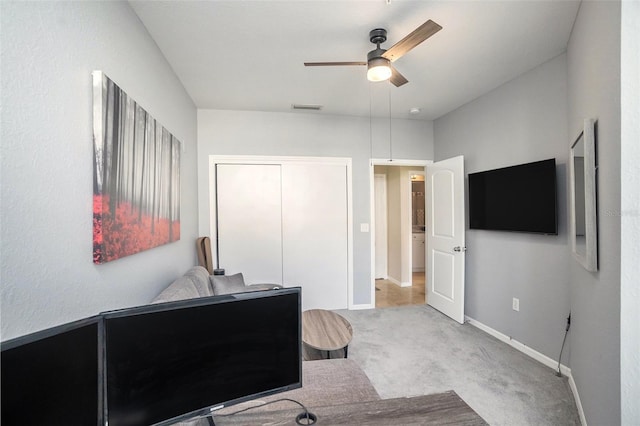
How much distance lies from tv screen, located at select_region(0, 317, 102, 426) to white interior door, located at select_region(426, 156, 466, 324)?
347 centimetres

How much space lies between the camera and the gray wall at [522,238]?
2400 mm

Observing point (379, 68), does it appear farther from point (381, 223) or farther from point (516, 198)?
point (381, 223)

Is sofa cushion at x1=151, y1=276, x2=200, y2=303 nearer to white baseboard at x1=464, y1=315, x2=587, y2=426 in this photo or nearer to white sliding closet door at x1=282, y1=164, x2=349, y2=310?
white sliding closet door at x1=282, y1=164, x2=349, y2=310

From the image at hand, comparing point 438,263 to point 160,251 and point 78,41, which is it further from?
point 78,41

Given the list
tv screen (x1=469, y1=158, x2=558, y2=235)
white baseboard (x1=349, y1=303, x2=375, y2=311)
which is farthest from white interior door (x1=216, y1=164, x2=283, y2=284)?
tv screen (x1=469, y1=158, x2=558, y2=235)

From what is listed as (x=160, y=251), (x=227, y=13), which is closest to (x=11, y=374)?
(x=160, y=251)

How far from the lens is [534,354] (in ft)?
8.47

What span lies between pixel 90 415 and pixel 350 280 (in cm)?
349

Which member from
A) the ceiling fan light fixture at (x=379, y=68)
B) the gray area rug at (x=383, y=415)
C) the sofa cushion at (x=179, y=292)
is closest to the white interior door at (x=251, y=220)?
the sofa cushion at (x=179, y=292)

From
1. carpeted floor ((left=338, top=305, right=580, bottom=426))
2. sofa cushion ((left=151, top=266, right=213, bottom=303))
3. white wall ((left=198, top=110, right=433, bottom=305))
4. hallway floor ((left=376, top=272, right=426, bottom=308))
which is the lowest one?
hallway floor ((left=376, top=272, right=426, bottom=308))

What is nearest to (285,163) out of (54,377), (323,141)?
(323,141)

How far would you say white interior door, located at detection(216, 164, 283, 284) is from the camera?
3668 mm

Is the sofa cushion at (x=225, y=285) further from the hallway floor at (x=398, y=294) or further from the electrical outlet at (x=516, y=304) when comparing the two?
the electrical outlet at (x=516, y=304)

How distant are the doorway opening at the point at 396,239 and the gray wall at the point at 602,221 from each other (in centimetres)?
279
